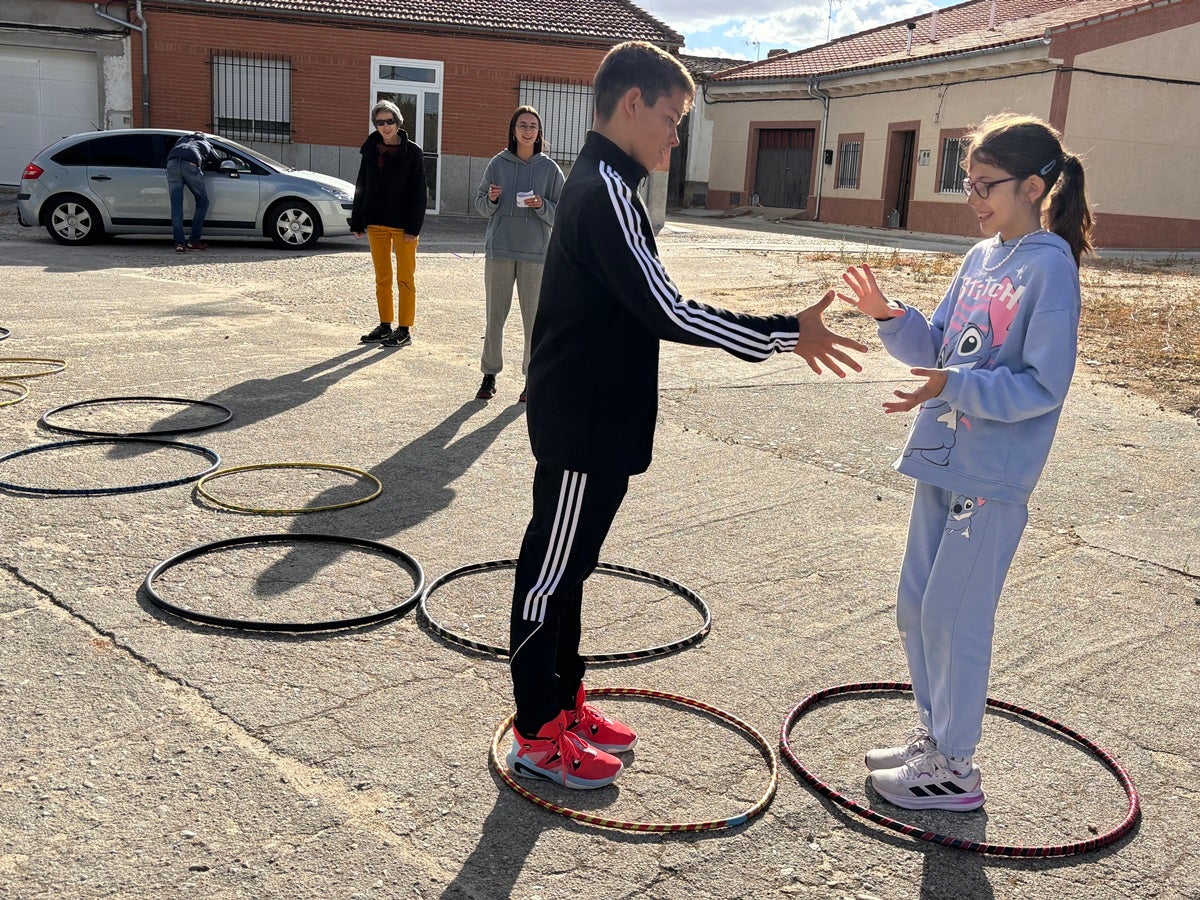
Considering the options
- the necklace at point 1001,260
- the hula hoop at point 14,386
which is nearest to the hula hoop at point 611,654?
the necklace at point 1001,260

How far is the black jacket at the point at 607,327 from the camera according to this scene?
315cm

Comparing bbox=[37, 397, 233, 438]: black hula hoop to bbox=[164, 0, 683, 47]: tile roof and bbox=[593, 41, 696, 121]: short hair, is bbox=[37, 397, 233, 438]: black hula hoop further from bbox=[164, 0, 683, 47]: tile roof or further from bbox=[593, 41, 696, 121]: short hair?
bbox=[164, 0, 683, 47]: tile roof

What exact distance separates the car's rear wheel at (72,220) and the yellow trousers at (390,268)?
9.17 m

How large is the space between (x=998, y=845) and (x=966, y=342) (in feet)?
4.75

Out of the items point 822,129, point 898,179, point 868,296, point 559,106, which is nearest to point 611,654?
point 868,296

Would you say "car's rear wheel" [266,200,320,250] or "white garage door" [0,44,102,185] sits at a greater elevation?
"white garage door" [0,44,102,185]

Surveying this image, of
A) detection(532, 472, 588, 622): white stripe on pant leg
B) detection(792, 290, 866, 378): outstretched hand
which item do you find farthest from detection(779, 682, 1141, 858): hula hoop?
detection(792, 290, 866, 378): outstretched hand

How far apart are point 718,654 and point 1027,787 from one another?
1.27 metres

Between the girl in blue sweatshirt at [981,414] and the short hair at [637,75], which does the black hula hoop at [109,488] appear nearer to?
the short hair at [637,75]

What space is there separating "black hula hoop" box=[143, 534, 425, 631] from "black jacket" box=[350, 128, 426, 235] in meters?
5.28

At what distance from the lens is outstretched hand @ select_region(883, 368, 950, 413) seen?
3129mm

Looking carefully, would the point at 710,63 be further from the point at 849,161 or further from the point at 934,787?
the point at 934,787

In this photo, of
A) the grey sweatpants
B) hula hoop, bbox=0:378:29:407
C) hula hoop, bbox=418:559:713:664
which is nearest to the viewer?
hula hoop, bbox=418:559:713:664

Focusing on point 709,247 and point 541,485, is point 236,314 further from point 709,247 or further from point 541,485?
point 709,247
